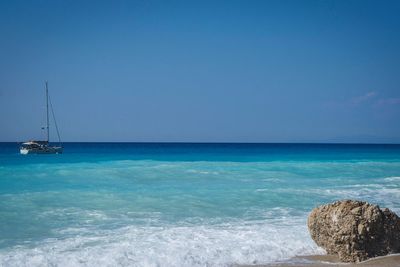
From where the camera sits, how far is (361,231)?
605cm

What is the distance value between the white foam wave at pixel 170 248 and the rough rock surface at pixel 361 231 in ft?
2.87

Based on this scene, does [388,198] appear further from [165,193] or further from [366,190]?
[165,193]

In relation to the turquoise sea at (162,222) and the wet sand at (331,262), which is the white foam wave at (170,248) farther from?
the wet sand at (331,262)

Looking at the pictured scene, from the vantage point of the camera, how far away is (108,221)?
981 cm

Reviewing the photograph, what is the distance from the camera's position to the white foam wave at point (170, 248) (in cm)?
669

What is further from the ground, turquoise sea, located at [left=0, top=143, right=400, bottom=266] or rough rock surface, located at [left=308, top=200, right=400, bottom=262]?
→ rough rock surface, located at [left=308, top=200, right=400, bottom=262]

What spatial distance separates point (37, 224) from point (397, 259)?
7621mm

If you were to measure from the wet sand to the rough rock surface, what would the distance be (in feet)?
0.36

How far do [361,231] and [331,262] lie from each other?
691 millimetres

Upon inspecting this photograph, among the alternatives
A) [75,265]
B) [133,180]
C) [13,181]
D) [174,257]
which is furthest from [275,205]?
[13,181]

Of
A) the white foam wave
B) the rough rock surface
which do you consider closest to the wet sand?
the rough rock surface

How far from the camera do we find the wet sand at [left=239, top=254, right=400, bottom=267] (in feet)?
19.4

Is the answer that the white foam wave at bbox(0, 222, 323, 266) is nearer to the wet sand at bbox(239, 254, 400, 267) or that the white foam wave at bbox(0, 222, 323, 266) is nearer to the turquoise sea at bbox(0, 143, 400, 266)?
the turquoise sea at bbox(0, 143, 400, 266)

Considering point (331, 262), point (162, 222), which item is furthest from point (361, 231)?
point (162, 222)
